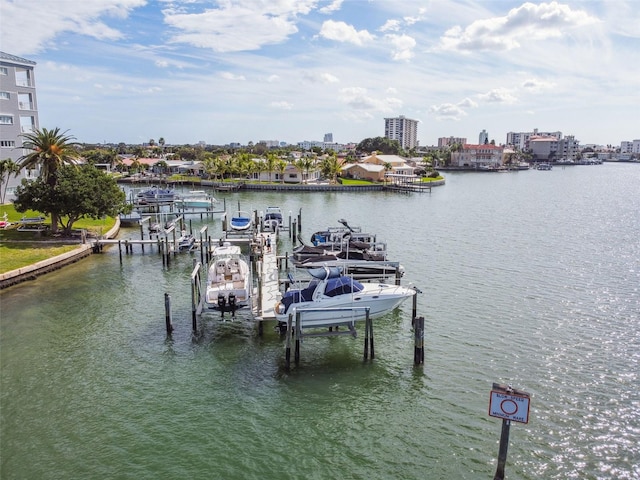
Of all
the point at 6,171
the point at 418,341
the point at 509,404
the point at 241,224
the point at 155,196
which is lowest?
the point at 418,341

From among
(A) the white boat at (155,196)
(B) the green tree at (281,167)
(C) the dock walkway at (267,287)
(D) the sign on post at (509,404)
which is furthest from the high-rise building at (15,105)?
(B) the green tree at (281,167)

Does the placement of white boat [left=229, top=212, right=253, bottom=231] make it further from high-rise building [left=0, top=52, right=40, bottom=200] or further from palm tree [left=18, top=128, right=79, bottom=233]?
high-rise building [left=0, top=52, right=40, bottom=200]

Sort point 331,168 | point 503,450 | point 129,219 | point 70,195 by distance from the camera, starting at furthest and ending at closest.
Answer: point 331,168 → point 129,219 → point 70,195 → point 503,450

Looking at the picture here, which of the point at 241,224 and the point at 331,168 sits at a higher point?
the point at 331,168

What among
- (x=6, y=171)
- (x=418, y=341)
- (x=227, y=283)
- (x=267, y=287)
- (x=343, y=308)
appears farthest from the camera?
(x=6, y=171)

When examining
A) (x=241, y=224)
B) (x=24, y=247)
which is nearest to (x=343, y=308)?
(x=241, y=224)

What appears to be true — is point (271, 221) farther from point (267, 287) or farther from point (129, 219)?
point (267, 287)

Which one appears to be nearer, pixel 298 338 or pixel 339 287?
pixel 298 338
